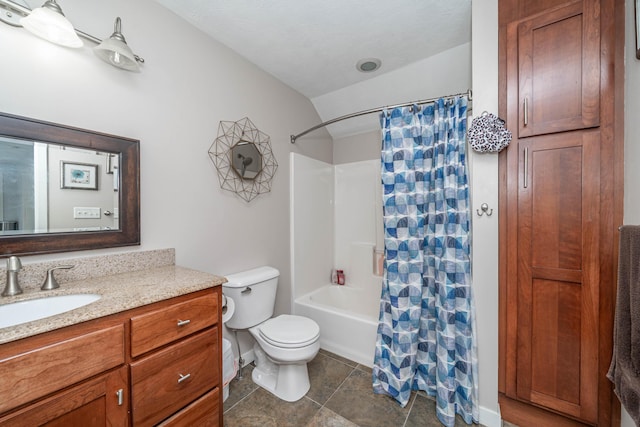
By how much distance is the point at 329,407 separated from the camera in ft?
5.08

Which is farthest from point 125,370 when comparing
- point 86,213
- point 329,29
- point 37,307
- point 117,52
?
point 329,29

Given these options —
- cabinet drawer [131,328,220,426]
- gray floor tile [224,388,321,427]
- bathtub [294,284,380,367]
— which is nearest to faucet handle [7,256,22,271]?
cabinet drawer [131,328,220,426]

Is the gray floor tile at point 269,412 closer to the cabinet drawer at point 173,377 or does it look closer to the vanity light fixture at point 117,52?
the cabinet drawer at point 173,377

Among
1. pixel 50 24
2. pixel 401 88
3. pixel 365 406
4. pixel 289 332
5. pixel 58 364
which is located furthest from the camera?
pixel 401 88

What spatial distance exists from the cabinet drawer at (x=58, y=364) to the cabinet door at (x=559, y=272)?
6.15 feet

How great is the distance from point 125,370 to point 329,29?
6.96 feet

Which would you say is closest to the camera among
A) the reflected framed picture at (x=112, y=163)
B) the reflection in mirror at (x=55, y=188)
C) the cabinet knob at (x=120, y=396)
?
the cabinet knob at (x=120, y=396)

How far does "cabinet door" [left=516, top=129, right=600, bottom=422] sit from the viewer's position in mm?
1196

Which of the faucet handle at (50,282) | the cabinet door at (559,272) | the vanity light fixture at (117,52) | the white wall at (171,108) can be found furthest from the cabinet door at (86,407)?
the cabinet door at (559,272)

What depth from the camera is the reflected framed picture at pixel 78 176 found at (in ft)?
3.79

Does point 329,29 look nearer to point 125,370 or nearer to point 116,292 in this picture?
→ point 116,292

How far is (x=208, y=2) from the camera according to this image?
57.4 inches

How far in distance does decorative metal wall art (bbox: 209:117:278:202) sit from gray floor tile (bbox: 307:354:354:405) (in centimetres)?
144

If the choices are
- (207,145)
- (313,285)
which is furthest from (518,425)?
(207,145)
